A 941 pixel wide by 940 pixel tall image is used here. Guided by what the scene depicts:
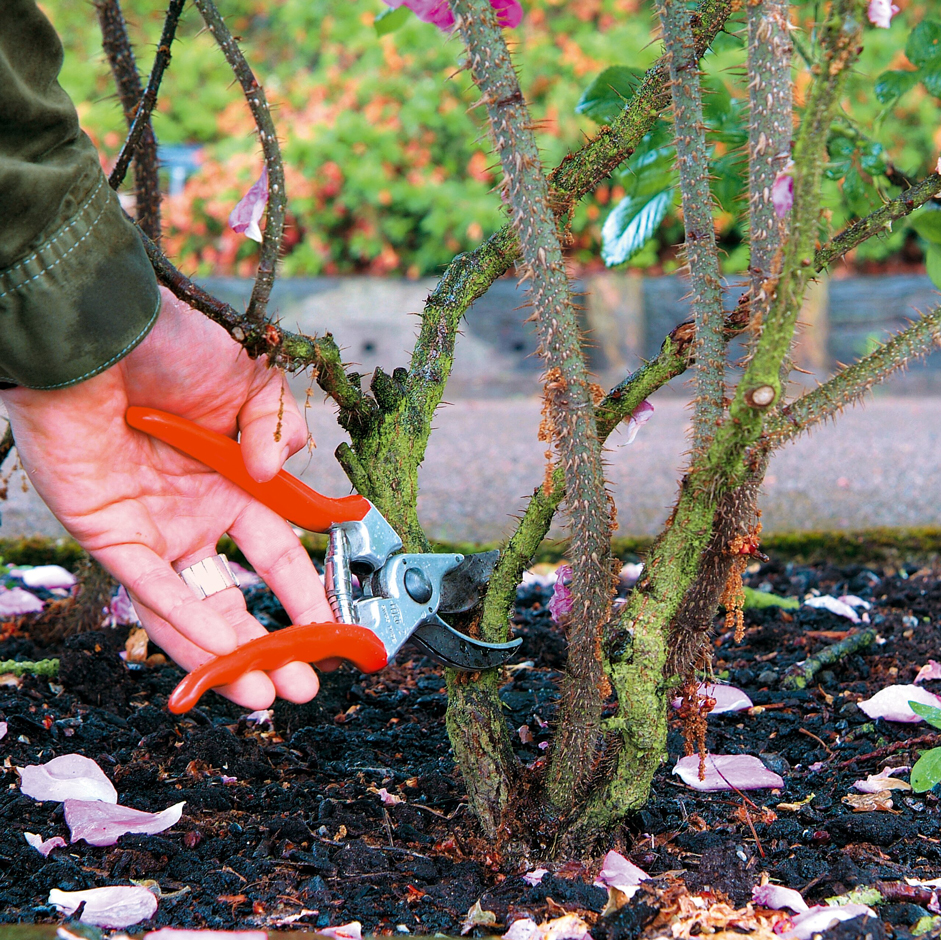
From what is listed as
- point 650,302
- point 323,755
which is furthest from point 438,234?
point 323,755

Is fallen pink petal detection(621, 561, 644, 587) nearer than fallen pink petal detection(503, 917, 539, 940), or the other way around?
fallen pink petal detection(503, 917, 539, 940)

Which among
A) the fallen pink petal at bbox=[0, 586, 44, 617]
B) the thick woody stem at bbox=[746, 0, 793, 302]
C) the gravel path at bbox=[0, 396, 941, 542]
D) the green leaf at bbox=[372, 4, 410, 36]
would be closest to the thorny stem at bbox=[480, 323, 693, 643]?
the thick woody stem at bbox=[746, 0, 793, 302]

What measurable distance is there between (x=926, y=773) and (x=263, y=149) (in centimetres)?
103

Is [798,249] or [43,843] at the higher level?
[798,249]

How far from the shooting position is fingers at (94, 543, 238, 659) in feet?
3.57

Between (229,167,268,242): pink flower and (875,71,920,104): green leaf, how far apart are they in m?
1.21

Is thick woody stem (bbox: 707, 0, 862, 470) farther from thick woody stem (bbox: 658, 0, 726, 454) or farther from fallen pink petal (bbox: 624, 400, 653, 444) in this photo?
fallen pink petal (bbox: 624, 400, 653, 444)

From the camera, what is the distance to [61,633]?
1.90 m

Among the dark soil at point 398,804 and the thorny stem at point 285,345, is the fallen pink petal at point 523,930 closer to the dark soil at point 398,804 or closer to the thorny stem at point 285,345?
the dark soil at point 398,804

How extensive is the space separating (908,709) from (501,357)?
333cm

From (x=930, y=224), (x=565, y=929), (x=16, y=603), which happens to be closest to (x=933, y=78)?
(x=930, y=224)

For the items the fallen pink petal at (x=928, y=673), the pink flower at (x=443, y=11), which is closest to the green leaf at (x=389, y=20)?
the pink flower at (x=443, y=11)

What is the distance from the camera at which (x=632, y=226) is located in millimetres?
1640

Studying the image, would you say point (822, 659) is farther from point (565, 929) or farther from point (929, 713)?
point (565, 929)
